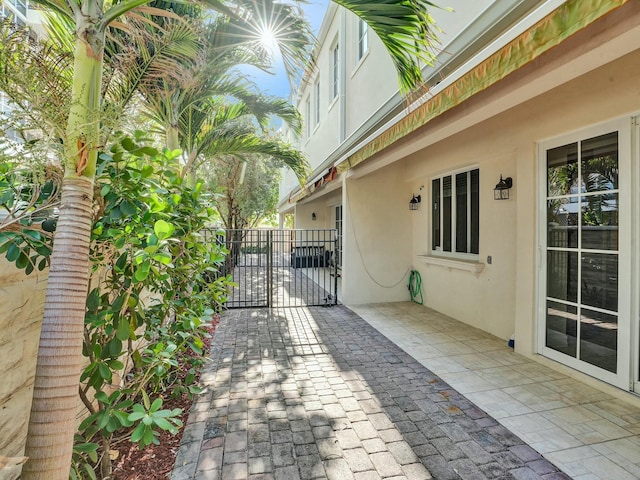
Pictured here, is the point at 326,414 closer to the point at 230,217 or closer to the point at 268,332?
the point at 268,332

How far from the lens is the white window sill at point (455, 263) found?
19.4ft

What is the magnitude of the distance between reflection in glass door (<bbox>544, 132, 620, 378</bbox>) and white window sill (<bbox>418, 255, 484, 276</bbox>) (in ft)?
4.97

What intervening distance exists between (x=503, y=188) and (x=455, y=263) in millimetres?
1728

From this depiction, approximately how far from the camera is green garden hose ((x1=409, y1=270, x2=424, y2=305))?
7.92 m

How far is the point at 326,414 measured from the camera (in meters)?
3.30

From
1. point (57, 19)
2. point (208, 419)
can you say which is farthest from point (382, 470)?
point (57, 19)

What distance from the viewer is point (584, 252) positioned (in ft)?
13.0

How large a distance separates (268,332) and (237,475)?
3.55 m

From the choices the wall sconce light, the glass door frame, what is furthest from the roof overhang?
the wall sconce light

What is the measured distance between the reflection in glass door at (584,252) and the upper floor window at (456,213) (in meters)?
1.88

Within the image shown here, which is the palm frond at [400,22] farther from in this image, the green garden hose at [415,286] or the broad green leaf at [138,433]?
the green garden hose at [415,286]

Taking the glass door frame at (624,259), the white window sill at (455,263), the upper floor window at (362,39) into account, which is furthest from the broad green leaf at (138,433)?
the upper floor window at (362,39)

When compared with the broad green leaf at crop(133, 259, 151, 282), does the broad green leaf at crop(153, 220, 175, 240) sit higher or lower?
higher

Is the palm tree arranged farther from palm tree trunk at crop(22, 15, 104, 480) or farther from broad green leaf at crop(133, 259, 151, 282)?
broad green leaf at crop(133, 259, 151, 282)
